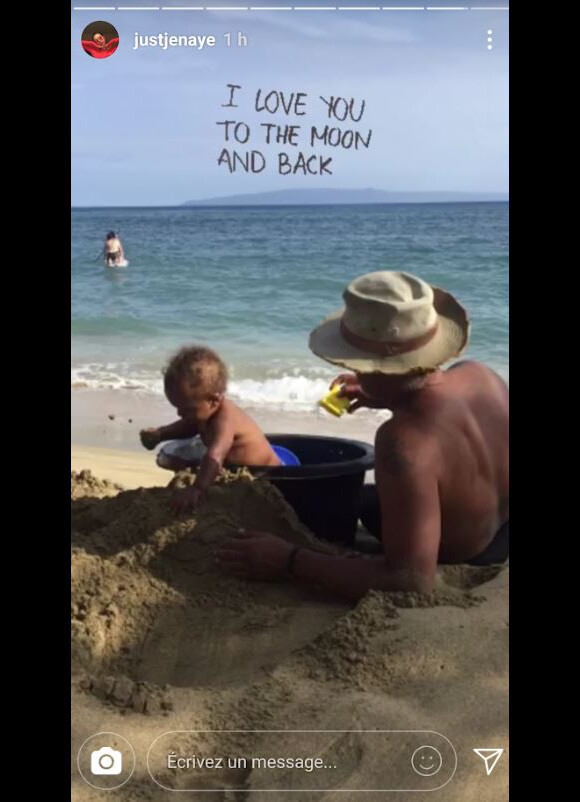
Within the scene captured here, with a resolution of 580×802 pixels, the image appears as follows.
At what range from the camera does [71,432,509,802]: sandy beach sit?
248 centimetres

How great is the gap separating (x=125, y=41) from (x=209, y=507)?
1174 millimetres

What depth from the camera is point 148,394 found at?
322 centimetres

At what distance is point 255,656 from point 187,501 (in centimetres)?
47

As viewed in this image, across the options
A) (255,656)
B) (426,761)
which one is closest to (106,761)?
(255,656)

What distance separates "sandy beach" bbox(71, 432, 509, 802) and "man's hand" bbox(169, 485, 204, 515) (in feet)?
0.10

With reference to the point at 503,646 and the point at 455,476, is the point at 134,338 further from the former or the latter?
the point at 503,646

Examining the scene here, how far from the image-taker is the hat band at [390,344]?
277 cm

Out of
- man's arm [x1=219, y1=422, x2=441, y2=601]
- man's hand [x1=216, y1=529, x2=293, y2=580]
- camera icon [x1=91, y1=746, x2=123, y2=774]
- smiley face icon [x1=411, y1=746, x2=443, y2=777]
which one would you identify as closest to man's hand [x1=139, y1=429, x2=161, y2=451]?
man's hand [x1=216, y1=529, x2=293, y2=580]

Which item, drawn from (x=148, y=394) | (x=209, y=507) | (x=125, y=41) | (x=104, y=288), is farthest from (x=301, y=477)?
(x=125, y=41)

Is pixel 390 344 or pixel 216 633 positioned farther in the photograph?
pixel 216 633

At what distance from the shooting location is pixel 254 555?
2977 millimetres

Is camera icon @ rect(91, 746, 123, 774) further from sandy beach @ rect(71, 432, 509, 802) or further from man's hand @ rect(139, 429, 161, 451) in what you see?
man's hand @ rect(139, 429, 161, 451)

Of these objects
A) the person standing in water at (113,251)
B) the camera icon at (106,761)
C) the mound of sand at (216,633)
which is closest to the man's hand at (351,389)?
the mound of sand at (216,633)

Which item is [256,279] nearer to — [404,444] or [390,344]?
[390,344]
